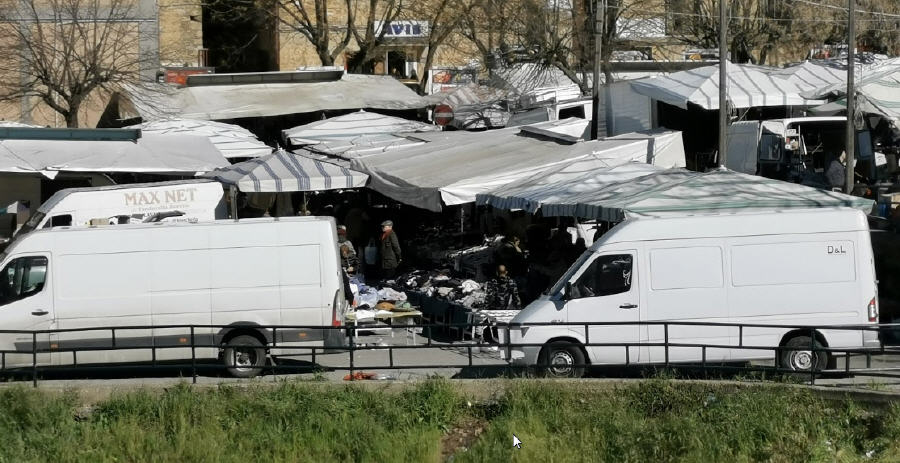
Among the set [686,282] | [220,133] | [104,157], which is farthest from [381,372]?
[220,133]

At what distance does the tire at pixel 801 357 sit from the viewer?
44.3 feet

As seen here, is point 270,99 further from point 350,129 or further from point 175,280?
point 175,280

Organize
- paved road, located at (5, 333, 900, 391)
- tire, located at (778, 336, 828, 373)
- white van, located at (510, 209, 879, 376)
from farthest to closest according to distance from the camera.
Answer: white van, located at (510, 209, 879, 376) → tire, located at (778, 336, 828, 373) → paved road, located at (5, 333, 900, 391)

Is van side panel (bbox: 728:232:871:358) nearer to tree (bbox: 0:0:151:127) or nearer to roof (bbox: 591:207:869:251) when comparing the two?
roof (bbox: 591:207:869:251)

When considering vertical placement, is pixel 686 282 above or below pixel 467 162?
below

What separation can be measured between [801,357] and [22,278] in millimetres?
9925

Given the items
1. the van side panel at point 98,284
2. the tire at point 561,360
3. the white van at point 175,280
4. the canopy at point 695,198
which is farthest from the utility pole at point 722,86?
the van side panel at point 98,284

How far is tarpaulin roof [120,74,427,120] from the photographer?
3388 cm

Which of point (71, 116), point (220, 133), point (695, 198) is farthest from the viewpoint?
→ point (71, 116)

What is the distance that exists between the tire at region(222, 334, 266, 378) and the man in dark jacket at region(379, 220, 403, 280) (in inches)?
259

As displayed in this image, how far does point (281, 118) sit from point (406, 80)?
9155mm

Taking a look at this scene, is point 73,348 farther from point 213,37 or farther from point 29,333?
point 213,37

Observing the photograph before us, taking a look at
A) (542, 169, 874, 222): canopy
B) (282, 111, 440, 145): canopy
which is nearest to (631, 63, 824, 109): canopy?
(542, 169, 874, 222): canopy

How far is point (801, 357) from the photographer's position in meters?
13.8
